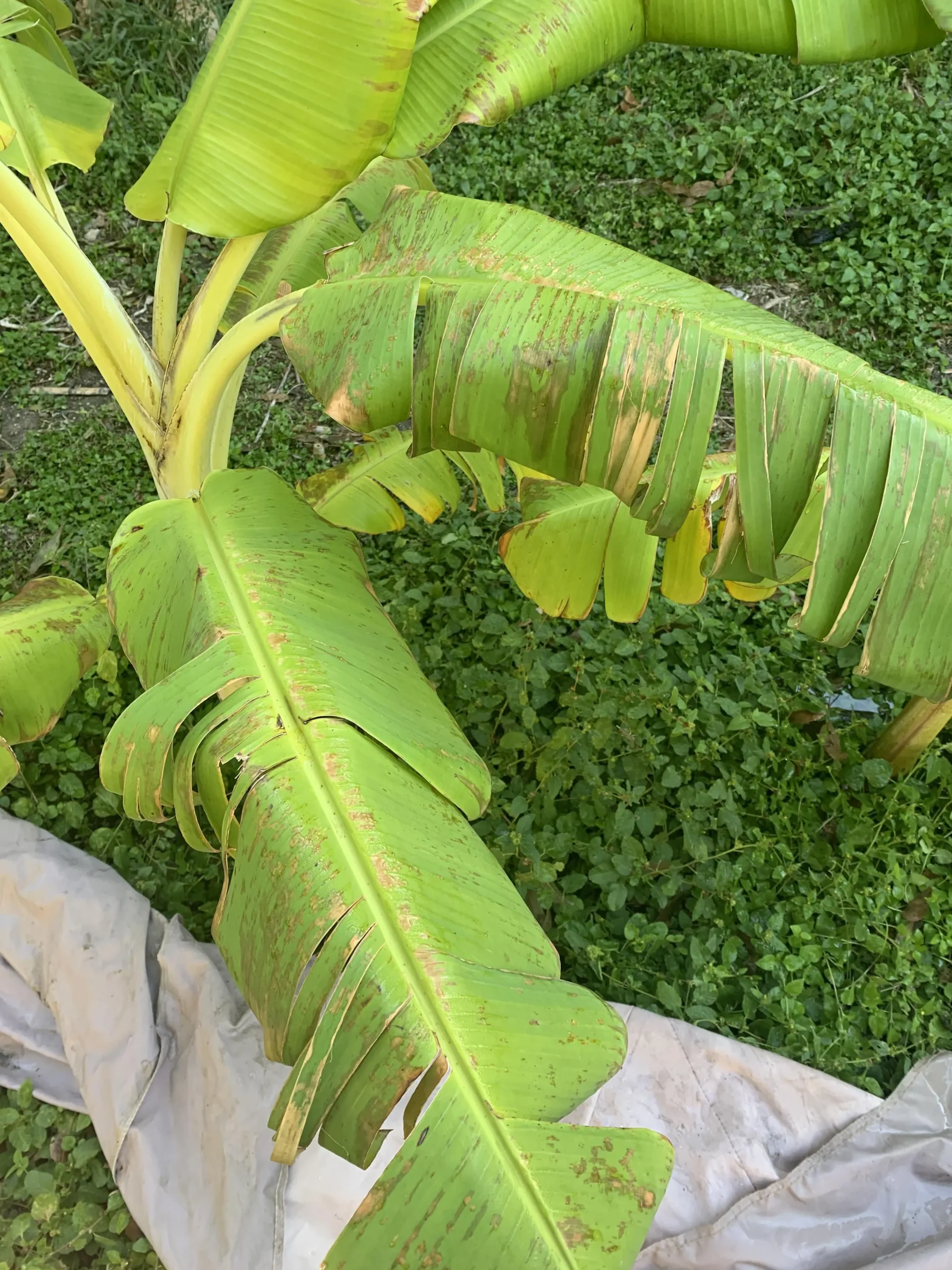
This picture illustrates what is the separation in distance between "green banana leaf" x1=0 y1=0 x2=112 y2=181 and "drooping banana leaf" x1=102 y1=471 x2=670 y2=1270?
2.12 feet

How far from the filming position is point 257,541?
40.4 inches

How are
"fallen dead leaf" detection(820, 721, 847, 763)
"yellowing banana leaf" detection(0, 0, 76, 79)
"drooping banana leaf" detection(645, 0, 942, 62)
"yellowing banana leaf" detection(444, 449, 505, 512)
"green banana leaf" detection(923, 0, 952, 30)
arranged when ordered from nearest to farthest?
"green banana leaf" detection(923, 0, 952, 30)
"drooping banana leaf" detection(645, 0, 942, 62)
"yellowing banana leaf" detection(0, 0, 76, 79)
"yellowing banana leaf" detection(444, 449, 505, 512)
"fallen dead leaf" detection(820, 721, 847, 763)

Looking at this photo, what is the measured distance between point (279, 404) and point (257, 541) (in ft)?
4.09

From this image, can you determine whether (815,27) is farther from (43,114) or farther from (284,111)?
(43,114)

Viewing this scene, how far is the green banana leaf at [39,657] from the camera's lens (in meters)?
1.15

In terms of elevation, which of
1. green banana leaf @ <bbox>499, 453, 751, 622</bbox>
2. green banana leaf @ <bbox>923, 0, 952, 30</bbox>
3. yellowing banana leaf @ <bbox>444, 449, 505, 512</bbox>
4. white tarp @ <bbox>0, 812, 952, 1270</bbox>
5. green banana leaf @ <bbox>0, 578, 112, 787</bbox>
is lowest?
white tarp @ <bbox>0, 812, 952, 1270</bbox>

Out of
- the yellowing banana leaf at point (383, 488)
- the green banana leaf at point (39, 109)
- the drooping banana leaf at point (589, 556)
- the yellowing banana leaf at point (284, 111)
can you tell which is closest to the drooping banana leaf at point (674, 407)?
the yellowing banana leaf at point (284, 111)

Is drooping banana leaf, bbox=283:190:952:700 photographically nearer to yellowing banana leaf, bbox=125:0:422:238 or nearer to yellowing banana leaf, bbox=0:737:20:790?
yellowing banana leaf, bbox=125:0:422:238

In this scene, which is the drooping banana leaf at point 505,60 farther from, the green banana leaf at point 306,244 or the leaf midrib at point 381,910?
the leaf midrib at point 381,910

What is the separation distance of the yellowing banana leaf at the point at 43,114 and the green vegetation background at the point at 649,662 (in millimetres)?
868

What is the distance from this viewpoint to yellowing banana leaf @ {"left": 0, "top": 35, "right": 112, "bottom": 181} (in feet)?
3.75

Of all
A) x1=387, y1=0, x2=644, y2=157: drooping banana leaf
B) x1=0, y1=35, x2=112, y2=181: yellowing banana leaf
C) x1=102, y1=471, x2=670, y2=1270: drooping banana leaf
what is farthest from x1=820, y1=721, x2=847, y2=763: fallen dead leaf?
x1=0, y1=35, x2=112, y2=181: yellowing banana leaf

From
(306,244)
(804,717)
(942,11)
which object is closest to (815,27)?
(942,11)

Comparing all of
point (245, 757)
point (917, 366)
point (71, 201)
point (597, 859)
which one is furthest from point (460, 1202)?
point (71, 201)
